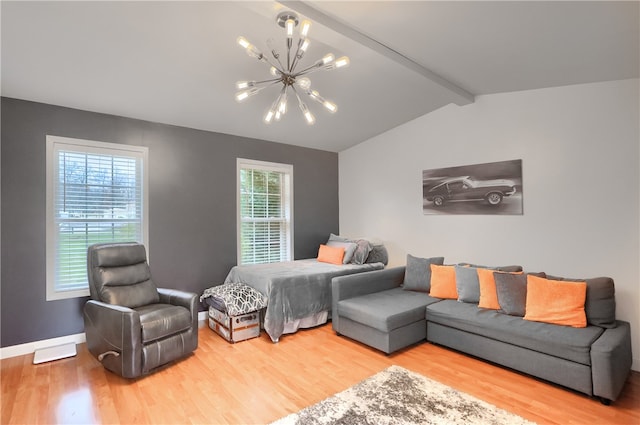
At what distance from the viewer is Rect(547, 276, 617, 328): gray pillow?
8.69 ft

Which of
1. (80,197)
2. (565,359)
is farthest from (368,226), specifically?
(80,197)

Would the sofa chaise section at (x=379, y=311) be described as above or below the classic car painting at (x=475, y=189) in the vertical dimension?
below

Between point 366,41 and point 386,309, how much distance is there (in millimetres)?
2423

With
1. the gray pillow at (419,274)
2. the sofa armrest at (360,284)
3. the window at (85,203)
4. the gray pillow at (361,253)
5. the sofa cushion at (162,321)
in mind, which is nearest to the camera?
the sofa cushion at (162,321)

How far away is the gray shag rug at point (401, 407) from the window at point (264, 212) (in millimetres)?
2613

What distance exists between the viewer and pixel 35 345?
317 cm

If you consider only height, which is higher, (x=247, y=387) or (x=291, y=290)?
(x=291, y=290)

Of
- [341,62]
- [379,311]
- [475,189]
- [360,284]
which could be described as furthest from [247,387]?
[475,189]

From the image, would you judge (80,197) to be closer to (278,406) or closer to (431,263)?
(278,406)

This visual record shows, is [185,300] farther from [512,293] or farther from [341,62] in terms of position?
[512,293]

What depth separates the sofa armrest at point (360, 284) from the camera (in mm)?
3656

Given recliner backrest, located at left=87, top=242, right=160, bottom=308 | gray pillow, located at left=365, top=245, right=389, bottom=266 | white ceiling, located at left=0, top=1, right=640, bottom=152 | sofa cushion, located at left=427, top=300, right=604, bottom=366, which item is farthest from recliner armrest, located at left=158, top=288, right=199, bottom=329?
gray pillow, located at left=365, top=245, right=389, bottom=266

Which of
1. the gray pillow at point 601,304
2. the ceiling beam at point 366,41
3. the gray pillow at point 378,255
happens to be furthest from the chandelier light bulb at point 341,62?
the gray pillow at point 378,255

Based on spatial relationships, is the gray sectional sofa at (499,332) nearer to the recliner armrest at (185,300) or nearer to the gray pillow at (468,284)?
the gray pillow at (468,284)
